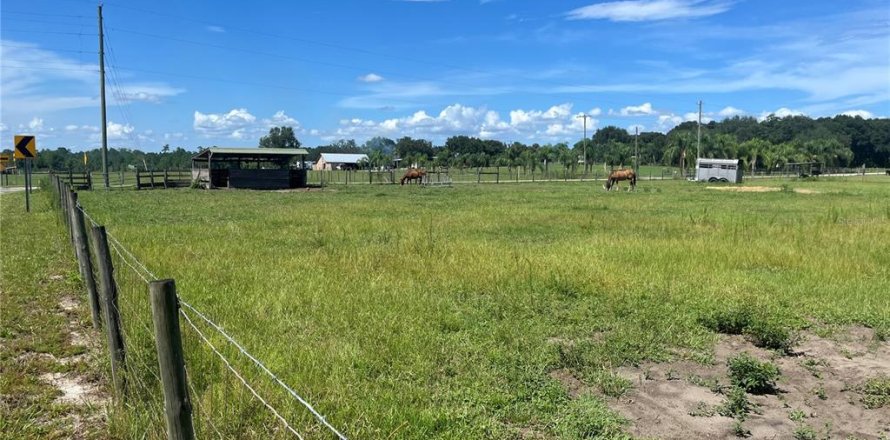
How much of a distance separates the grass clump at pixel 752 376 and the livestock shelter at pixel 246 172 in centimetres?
3858

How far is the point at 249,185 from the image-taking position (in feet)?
133

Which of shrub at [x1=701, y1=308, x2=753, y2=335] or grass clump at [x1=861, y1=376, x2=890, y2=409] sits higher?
shrub at [x1=701, y1=308, x2=753, y2=335]

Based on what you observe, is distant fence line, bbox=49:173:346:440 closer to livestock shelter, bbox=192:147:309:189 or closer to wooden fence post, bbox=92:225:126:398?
wooden fence post, bbox=92:225:126:398

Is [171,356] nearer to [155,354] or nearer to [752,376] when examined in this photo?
[155,354]

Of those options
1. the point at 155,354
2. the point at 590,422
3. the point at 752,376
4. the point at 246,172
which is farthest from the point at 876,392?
the point at 246,172

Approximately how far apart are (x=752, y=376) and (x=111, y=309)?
4.78m

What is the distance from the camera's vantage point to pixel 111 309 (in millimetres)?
4102

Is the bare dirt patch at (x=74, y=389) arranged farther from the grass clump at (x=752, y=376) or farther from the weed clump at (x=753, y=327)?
the weed clump at (x=753, y=327)

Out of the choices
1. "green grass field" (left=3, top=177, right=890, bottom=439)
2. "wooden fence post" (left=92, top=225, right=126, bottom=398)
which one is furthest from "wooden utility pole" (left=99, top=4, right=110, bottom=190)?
"wooden fence post" (left=92, top=225, right=126, bottom=398)

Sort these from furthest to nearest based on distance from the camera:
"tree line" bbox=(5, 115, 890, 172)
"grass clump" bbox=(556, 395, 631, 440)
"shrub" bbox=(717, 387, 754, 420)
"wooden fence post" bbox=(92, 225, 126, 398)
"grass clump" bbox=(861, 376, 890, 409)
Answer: "tree line" bbox=(5, 115, 890, 172) < "grass clump" bbox=(861, 376, 890, 409) < "shrub" bbox=(717, 387, 754, 420) < "wooden fence post" bbox=(92, 225, 126, 398) < "grass clump" bbox=(556, 395, 631, 440)

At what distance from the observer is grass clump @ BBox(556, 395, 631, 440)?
12.9ft

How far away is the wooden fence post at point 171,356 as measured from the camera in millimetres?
2570

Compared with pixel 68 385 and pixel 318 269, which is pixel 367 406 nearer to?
pixel 68 385

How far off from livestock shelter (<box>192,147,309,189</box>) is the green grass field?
87.2 ft
